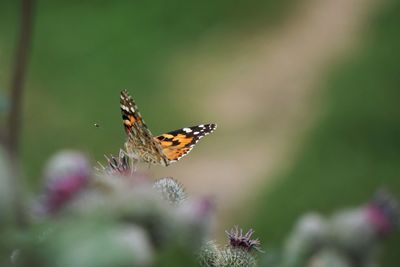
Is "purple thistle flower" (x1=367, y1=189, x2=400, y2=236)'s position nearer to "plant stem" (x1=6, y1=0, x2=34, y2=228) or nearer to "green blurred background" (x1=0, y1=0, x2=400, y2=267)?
"plant stem" (x1=6, y1=0, x2=34, y2=228)

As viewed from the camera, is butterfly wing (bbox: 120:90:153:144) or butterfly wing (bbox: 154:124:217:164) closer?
butterfly wing (bbox: 120:90:153:144)

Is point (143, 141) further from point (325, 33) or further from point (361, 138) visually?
point (325, 33)

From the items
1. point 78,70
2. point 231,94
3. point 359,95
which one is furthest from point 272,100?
point 78,70

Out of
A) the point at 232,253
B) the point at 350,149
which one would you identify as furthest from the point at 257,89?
the point at 232,253

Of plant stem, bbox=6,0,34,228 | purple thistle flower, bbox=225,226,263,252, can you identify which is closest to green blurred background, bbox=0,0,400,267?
purple thistle flower, bbox=225,226,263,252

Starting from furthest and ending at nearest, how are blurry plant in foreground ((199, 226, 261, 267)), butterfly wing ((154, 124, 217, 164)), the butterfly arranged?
butterfly wing ((154, 124, 217, 164)) < the butterfly < blurry plant in foreground ((199, 226, 261, 267))

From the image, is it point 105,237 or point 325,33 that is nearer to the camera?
point 105,237

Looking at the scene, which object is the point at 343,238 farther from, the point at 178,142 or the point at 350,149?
the point at 350,149
